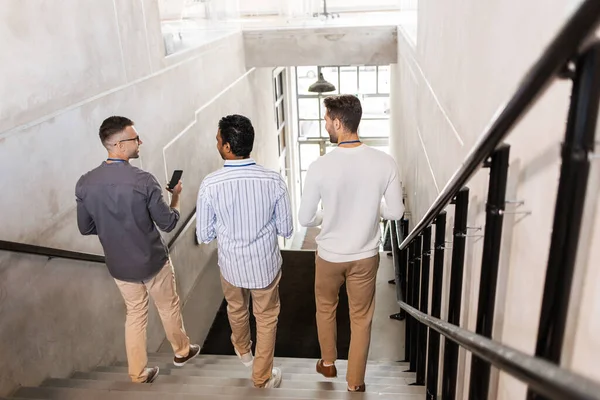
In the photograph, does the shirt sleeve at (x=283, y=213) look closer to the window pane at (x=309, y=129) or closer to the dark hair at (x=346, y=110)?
the dark hair at (x=346, y=110)

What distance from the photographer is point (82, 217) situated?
2.46 m

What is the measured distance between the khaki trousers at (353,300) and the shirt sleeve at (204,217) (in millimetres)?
552

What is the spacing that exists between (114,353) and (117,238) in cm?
115

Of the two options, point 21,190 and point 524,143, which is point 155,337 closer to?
point 21,190

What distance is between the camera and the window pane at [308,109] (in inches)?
515

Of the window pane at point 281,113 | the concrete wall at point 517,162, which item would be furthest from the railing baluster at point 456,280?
the window pane at point 281,113

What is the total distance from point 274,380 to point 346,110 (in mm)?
1559

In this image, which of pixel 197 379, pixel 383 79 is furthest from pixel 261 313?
pixel 383 79

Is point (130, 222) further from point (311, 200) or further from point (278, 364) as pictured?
point (278, 364)

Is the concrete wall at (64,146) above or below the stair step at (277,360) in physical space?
above

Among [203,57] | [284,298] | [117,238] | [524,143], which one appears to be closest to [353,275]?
[117,238]

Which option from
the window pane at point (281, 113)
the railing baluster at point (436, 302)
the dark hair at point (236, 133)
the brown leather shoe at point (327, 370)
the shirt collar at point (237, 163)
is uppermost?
the dark hair at point (236, 133)

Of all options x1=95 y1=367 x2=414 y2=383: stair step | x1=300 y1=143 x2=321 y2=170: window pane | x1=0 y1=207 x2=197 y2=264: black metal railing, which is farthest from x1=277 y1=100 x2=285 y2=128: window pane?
x1=0 y1=207 x2=197 y2=264: black metal railing

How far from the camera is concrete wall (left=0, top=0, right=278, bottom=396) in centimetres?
230
